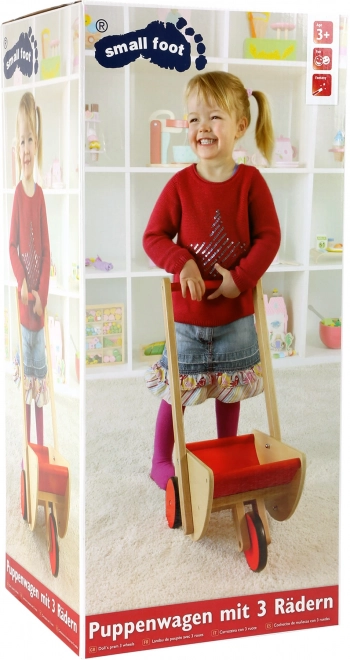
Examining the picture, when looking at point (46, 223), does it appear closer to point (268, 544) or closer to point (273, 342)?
point (273, 342)

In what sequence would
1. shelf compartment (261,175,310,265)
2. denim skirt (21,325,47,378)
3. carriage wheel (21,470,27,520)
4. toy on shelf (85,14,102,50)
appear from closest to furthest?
toy on shelf (85,14,102,50) < shelf compartment (261,175,310,265) < denim skirt (21,325,47,378) < carriage wheel (21,470,27,520)

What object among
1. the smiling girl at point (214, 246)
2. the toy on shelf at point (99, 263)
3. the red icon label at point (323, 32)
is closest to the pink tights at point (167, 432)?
the smiling girl at point (214, 246)

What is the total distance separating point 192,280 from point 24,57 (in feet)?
2.15

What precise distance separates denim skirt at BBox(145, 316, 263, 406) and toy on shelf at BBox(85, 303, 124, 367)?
0.13 m

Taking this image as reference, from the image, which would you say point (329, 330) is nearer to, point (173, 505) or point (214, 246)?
point (214, 246)

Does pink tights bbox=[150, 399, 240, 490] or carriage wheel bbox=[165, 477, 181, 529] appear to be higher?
pink tights bbox=[150, 399, 240, 490]

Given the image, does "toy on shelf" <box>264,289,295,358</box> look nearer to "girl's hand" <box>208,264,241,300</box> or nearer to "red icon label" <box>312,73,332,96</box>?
"girl's hand" <box>208,264,241,300</box>

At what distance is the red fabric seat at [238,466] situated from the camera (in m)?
2.14

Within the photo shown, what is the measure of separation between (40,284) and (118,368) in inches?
11.6

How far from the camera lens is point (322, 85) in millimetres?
2213

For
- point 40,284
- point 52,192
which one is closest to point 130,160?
point 52,192

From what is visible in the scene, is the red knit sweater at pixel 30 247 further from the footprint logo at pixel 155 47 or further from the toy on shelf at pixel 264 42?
the toy on shelf at pixel 264 42

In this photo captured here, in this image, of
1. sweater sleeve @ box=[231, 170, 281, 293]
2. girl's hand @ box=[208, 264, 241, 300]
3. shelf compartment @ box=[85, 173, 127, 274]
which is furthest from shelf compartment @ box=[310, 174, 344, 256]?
shelf compartment @ box=[85, 173, 127, 274]

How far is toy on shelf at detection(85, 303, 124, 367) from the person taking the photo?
205 cm
